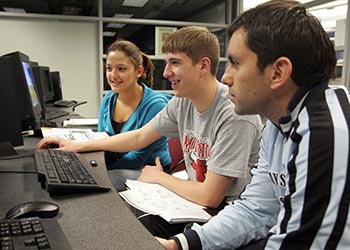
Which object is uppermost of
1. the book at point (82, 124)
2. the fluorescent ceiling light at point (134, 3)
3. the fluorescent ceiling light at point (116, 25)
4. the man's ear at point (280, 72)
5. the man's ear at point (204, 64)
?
the fluorescent ceiling light at point (134, 3)

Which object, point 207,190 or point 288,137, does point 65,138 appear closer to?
point 207,190

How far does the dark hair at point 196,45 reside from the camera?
148cm

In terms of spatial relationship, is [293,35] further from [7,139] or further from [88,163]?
[7,139]

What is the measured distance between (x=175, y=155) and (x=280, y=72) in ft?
4.19

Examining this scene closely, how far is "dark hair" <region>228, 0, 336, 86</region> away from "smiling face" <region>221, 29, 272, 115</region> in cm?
2

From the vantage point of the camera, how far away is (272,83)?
2.80 feet

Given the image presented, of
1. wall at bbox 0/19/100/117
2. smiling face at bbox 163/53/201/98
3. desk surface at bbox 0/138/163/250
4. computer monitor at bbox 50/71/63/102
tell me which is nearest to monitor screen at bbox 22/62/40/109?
desk surface at bbox 0/138/163/250

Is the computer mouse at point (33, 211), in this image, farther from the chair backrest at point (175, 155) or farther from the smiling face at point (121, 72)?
the smiling face at point (121, 72)

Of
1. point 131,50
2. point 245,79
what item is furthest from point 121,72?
point 245,79

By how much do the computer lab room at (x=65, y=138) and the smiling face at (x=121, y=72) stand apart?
0.17 metres

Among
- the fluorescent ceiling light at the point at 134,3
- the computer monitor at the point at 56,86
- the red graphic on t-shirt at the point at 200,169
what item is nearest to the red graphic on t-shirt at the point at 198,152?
the red graphic on t-shirt at the point at 200,169

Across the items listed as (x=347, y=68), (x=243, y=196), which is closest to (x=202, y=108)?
(x=243, y=196)

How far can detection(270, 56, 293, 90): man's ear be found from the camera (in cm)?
82

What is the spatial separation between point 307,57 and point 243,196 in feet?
1.55
